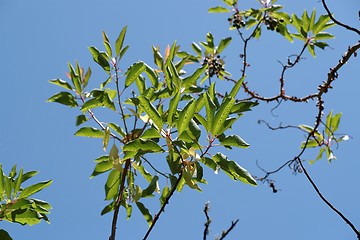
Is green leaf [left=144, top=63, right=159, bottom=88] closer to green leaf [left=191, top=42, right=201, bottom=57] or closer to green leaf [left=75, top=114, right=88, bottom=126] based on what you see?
green leaf [left=75, top=114, right=88, bottom=126]

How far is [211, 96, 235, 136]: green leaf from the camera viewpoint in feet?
4.21

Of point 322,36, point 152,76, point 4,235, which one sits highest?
point 322,36

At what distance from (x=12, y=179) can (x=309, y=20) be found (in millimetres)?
1909

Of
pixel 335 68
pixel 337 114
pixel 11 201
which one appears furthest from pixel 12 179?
pixel 337 114

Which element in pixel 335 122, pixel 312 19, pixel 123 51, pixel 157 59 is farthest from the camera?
pixel 312 19

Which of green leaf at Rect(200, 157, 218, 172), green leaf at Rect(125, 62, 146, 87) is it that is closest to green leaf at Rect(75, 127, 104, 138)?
green leaf at Rect(125, 62, 146, 87)

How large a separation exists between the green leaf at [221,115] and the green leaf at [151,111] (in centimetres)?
16

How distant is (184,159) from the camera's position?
141 cm

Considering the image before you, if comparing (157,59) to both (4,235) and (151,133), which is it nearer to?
(151,133)

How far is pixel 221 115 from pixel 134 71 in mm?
444

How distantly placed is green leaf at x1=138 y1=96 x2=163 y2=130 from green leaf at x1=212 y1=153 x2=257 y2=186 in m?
0.18

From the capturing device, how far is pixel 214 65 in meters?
2.95

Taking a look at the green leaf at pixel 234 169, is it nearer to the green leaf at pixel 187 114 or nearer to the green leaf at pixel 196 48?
the green leaf at pixel 187 114

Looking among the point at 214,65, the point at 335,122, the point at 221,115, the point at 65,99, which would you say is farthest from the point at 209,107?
the point at 214,65
